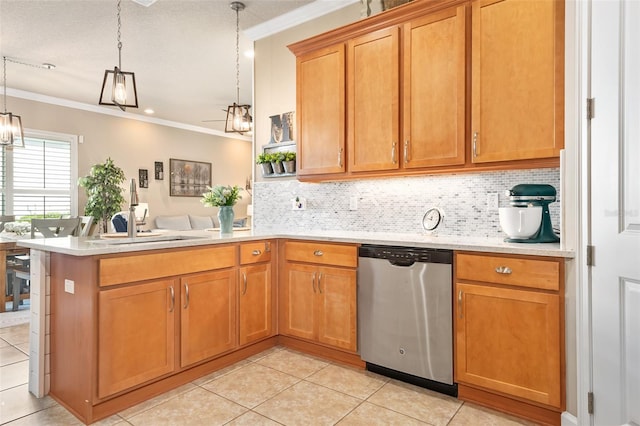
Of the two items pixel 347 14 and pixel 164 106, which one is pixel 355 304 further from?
pixel 164 106

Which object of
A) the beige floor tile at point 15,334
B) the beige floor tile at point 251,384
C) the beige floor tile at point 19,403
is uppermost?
the beige floor tile at point 15,334

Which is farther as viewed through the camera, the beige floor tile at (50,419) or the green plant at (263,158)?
the green plant at (263,158)

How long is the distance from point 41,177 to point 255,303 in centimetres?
534

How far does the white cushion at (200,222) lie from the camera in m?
8.00

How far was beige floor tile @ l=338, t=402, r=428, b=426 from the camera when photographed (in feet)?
6.54

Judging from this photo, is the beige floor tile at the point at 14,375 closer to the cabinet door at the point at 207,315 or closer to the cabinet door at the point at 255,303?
the cabinet door at the point at 207,315

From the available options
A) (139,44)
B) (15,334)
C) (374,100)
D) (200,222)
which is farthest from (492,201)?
(200,222)

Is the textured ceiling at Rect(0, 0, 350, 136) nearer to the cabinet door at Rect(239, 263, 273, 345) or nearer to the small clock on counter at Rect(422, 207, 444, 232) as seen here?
the small clock on counter at Rect(422, 207, 444, 232)

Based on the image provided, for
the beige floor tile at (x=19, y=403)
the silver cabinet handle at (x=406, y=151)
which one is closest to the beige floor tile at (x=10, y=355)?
the beige floor tile at (x=19, y=403)

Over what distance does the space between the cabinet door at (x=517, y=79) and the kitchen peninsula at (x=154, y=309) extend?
0.60m

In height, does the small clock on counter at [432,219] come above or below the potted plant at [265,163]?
below

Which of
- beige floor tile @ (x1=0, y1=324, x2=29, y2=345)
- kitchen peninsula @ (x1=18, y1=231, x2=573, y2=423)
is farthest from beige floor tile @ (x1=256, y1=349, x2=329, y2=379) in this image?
beige floor tile @ (x1=0, y1=324, x2=29, y2=345)

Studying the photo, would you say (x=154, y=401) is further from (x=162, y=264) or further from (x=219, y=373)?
(x=162, y=264)

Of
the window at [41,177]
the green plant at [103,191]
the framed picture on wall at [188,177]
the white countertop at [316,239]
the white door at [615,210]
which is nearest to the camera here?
the white door at [615,210]
